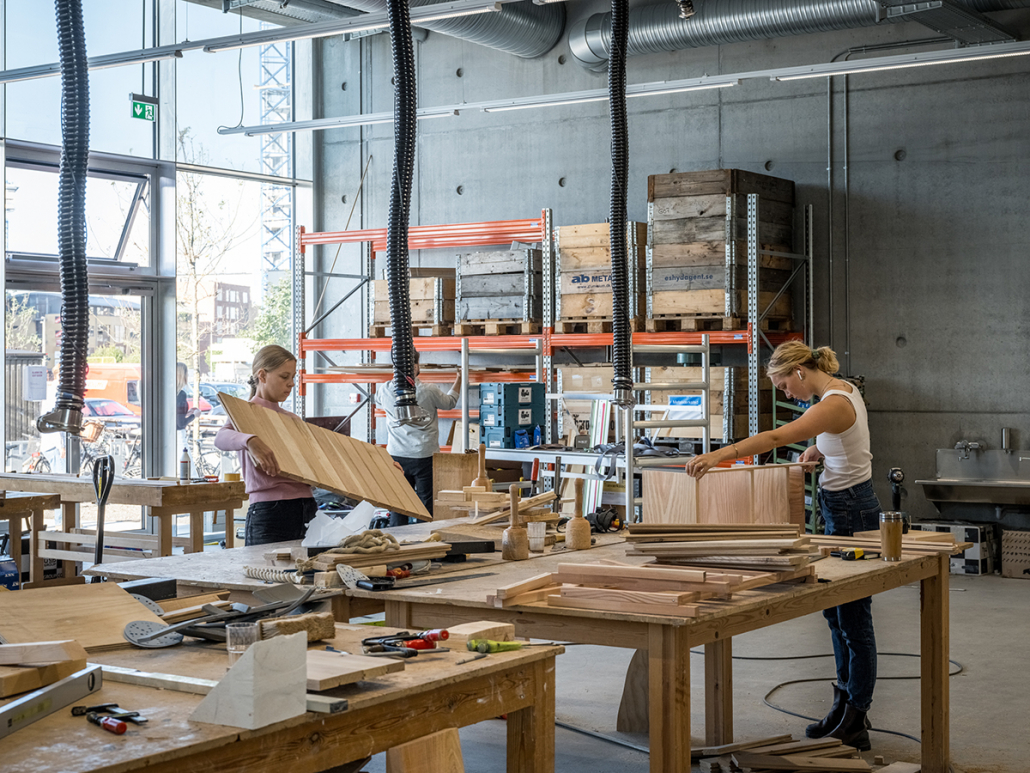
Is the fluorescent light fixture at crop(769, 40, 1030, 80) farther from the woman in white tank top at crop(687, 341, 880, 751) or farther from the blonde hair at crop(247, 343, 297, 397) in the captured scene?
the blonde hair at crop(247, 343, 297, 397)

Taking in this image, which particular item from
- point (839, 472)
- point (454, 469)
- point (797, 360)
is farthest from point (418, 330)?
point (839, 472)

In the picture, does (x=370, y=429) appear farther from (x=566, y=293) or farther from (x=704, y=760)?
(x=704, y=760)

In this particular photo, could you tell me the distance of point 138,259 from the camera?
1230 cm

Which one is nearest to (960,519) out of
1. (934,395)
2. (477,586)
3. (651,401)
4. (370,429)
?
(934,395)

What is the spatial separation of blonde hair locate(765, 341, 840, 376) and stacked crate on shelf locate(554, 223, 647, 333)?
508 cm

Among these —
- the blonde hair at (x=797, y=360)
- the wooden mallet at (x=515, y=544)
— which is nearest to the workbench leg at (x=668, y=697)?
the wooden mallet at (x=515, y=544)

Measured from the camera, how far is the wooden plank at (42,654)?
2449mm

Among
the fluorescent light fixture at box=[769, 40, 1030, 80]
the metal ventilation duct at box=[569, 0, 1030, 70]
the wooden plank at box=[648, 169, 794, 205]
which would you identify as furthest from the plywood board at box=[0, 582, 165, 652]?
the wooden plank at box=[648, 169, 794, 205]

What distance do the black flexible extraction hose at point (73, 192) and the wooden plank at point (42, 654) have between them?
1.56 ft

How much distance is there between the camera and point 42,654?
8.06 feet

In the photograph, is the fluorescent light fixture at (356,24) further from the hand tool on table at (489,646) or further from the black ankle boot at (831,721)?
the hand tool on table at (489,646)

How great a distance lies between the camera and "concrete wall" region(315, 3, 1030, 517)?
10.2 metres

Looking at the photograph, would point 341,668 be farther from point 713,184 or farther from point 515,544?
point 713,184

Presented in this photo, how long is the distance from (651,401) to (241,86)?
6.06 metres
